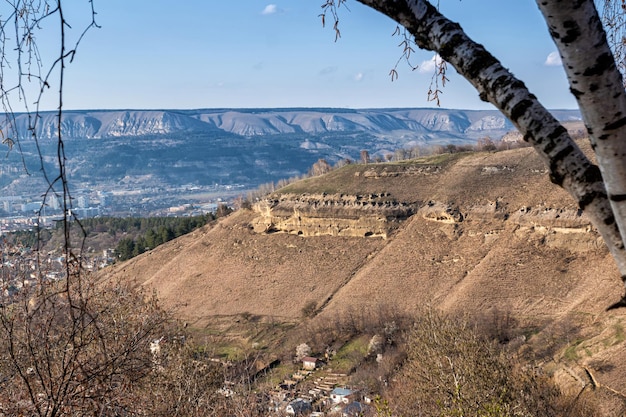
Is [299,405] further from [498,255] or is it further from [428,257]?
[428,257]

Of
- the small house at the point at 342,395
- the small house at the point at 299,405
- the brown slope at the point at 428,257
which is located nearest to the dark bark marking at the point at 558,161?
the small house at the point at 299,405

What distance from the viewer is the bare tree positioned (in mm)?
2154

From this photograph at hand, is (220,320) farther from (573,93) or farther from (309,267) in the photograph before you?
(573,93)

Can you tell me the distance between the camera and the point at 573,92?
87.9 inches

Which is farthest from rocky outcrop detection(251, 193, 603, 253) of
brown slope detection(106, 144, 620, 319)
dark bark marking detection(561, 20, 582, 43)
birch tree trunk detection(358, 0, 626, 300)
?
dark bark marking detection(561, 20, 582, 43)

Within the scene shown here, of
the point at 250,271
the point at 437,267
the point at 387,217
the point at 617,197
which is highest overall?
the point at 617,197

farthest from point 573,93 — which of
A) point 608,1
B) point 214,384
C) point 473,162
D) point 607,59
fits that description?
point 473,162

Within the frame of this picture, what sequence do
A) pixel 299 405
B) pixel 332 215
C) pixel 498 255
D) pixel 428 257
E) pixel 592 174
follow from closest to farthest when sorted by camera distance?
pixel 592 174
pixel 299 405
pixel 498 255
pixel 428 257
pixel 332 215

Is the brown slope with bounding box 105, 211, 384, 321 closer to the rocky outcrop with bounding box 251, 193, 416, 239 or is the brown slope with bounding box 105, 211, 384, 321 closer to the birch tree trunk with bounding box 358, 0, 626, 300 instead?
the rocky outcrop with bounding box 251, 193, 416, 239

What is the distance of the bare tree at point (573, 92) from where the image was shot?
2154mm

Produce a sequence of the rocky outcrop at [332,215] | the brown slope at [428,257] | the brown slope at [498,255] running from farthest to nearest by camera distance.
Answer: the rocky outcrop at [332,215], the brown slope at [428,257], the brown slope at [498,255]

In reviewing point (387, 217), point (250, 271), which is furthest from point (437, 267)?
point (250, 271)

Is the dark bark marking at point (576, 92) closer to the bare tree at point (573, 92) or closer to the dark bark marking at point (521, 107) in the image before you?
the bare tree at point (573, 92)

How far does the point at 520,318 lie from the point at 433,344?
18.4m
